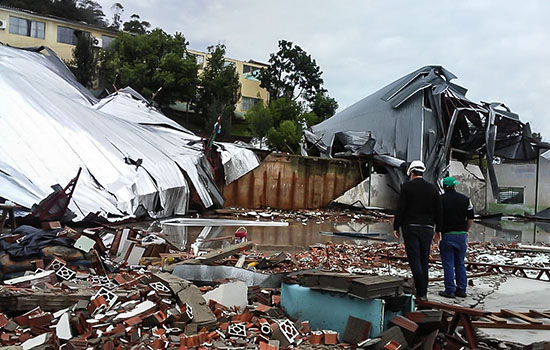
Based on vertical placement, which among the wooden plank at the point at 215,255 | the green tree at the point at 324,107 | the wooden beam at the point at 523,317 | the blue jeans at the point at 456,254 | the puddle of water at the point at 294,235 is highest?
the green tree at the point at 324,107

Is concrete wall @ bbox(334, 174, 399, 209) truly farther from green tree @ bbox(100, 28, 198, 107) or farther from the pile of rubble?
green tree @ bbox(100, 28, 198, 107)

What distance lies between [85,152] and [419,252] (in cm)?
956

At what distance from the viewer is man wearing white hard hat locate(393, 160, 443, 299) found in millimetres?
5016

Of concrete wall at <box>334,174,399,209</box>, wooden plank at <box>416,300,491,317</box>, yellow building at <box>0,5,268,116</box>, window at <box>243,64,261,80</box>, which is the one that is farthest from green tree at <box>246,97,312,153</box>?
wooden plank at <box>416,300,491,317</box>

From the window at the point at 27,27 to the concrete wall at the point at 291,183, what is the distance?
89.1ft

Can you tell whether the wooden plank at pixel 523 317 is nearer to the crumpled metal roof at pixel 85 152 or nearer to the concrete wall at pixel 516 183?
the crumpled metal roof at pixel 85 152

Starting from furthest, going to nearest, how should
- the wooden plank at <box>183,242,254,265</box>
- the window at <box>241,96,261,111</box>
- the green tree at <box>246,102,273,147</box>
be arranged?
1. the window at <box>241,96,261,111</box>
2. the green tree at <box>246,102,273,147</box>
3. the wooden plank at <box>183,242,254,265</box>

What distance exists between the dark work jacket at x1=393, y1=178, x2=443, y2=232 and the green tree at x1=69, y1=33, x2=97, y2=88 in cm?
3328

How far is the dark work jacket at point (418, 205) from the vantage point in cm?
511

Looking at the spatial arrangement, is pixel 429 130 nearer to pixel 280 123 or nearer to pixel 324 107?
pixel 280 123

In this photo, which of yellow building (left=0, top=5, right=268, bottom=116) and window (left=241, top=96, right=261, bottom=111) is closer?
yellow building (left=0, top=5, right=268, bottom=116)

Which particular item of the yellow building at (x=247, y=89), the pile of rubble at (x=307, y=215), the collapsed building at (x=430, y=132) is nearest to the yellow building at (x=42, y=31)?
the yellow building at (x=247, y=89)

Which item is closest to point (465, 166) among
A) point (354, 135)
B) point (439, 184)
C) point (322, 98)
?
point (439, 184)

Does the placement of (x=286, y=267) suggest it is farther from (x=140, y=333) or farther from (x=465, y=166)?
(x=465, y=166)
